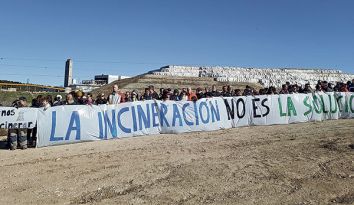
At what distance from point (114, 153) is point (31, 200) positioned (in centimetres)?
397

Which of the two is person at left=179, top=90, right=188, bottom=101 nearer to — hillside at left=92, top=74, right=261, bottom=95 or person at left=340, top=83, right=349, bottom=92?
person at left=340, top=83, right=349, bottom=92

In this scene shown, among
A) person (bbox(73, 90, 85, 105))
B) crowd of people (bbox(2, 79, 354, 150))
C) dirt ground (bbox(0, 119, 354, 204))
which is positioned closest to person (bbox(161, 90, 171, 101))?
crowd of people (bbox(2, 79, 354, 150))

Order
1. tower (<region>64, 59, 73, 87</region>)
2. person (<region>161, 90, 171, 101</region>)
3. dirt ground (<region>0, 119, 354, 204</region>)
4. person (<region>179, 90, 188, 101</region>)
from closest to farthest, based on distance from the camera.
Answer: dirt ground (<region>0, 119, 354, 204</region>)
person (<region>161, 90, 171, 101</region>)
person (<region>179, 90, 188, 101</region>)
tower (<region>64, 59, 73, 87</region>)

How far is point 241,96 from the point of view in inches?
668

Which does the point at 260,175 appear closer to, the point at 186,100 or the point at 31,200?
the point at 31,200

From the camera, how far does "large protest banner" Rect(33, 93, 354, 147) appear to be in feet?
44.2

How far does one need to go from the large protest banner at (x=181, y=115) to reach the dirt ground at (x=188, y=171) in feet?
2.41

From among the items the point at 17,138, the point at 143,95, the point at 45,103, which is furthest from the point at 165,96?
the point at 17,138

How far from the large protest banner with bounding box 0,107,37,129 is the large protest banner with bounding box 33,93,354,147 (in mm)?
278

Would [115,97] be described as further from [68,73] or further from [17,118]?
[68,73]

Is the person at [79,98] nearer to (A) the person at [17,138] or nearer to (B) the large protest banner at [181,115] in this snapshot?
(B) the large protest banner at [181,115]

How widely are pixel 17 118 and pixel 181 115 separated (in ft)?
19.2

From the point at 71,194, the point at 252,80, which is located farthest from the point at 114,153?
the point at 252,80

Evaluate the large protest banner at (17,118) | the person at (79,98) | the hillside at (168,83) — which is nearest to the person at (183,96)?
the person at (79,98)
